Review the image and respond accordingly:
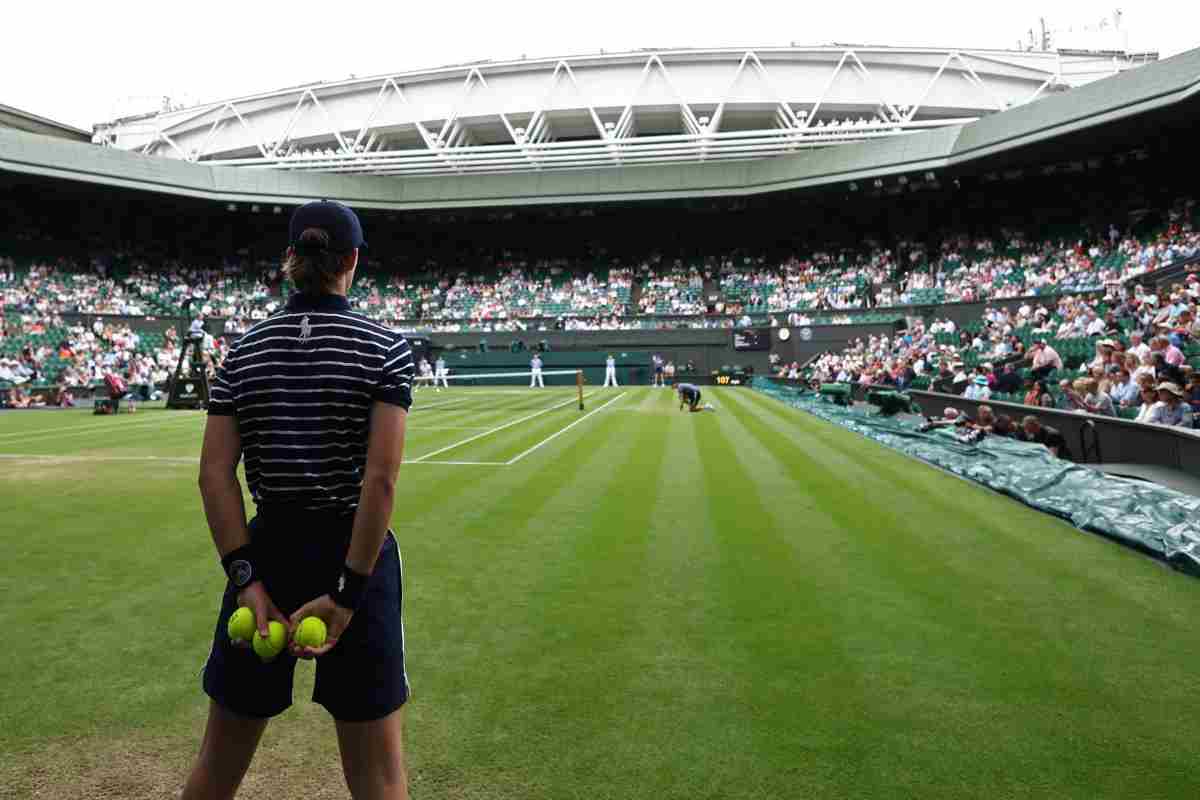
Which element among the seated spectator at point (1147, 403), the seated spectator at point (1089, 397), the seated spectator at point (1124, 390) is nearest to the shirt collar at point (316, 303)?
the seated spectator at point (1147, 403)

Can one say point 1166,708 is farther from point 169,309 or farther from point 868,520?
point 169,309

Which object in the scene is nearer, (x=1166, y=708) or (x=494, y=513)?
(x=1166, y=708)

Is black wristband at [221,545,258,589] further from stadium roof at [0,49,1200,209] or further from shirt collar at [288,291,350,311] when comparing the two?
stadium roof at [0,49,1200,209]

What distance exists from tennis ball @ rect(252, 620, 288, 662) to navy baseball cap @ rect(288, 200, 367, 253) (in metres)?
1.10

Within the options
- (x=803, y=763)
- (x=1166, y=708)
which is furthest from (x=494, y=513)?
(x=1166, y=708)

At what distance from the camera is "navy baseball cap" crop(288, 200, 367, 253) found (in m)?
2.27

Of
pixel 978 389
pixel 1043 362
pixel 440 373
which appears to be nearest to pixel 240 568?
pixel 978 389

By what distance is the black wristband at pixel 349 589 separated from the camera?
6.84 feet

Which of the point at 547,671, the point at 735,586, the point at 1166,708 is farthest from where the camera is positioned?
the point at 735,586

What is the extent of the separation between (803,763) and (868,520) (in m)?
5.23

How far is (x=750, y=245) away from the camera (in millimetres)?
50938

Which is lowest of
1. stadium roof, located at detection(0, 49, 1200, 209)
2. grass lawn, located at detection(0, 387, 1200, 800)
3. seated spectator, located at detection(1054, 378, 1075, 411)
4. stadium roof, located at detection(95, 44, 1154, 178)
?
grass lawn, located at detection(0, 387, 1200, 800)

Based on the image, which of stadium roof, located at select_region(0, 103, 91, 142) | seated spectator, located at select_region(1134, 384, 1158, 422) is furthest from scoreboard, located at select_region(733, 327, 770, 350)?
stadium roof, located at select_region(0, 103, 91, 142)

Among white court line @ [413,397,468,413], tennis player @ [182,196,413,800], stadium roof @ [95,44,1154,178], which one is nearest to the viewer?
tennis player @ [182,196,413,800]
